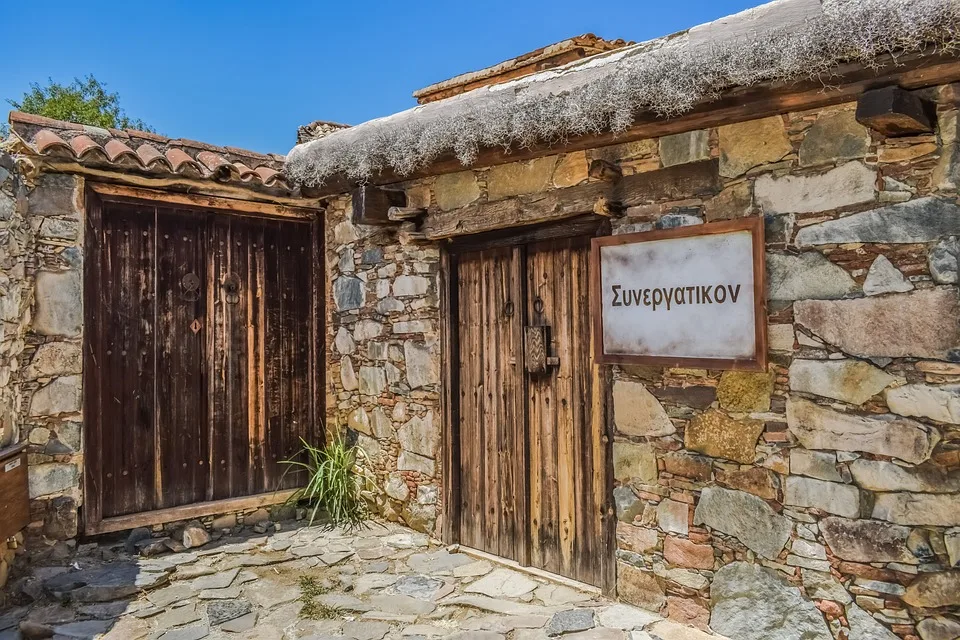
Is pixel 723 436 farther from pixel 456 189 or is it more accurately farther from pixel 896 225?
pixel 456 189

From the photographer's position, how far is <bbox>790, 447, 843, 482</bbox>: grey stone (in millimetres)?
2693

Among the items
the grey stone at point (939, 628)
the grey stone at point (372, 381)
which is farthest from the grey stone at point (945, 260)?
the grey stone at point (372, 381)

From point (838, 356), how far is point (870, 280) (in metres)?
0.32

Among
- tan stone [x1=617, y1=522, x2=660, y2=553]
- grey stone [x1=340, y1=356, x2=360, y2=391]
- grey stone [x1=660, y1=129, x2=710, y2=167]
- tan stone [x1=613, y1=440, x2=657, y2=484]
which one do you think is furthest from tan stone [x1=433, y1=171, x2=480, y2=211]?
tan stone [x1=617, y1=522, x2=660, y2=553]

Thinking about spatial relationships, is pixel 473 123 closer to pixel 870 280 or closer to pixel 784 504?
pixel 870 280

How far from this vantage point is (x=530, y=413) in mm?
3963

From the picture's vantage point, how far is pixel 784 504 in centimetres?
282

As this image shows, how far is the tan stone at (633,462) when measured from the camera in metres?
3.26

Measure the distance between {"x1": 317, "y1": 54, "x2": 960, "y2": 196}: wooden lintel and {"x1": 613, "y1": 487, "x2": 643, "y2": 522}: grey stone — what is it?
174cm

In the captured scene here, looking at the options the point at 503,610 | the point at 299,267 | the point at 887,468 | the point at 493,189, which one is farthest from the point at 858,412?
the point at 299,267

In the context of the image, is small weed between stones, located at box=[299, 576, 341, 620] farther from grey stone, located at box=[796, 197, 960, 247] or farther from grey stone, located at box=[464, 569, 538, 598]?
grey stone, located at box=[796, 197, 960, 247]

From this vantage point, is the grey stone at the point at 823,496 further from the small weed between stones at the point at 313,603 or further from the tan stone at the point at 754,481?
the small weed between stones at the point at 313,603

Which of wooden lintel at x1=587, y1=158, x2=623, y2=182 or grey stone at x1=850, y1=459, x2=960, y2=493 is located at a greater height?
wooden lintel at x1=587, y1=158, x2=623, y2=182

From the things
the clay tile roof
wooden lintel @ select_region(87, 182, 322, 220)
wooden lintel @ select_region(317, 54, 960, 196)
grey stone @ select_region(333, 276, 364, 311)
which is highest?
the clay tile roof
